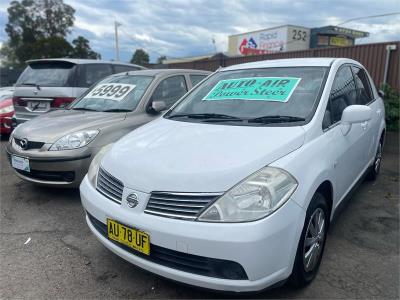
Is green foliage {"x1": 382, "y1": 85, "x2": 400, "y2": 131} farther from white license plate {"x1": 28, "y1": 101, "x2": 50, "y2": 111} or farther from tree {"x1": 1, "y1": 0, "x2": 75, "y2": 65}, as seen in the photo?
tree {"x1": 1, "y1": 0, "x2": 75, "y2": 65}

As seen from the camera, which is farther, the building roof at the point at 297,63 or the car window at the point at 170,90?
the car window at the point at 170,90

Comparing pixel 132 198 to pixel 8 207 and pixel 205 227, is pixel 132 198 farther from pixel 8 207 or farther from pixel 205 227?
pixel 8 207

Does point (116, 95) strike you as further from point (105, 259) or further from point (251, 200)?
point (251, 200)

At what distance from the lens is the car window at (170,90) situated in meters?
4.64

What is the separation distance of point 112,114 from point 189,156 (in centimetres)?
230

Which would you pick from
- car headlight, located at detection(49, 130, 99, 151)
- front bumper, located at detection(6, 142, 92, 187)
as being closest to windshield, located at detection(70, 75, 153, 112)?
car headlight, located at detection(49, 130, 99, 151)

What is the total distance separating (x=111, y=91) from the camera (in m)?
4.70

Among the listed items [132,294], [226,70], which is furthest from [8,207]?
[226,70]

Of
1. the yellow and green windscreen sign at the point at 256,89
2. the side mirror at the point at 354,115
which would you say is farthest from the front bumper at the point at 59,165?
the side mirror at the point at 354,115

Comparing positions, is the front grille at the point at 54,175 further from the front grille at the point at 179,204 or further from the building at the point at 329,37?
the building at the point at 329,37

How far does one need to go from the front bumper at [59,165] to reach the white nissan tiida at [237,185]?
35.3 inches

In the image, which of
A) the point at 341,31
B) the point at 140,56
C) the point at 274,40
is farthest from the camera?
the point at 140,56

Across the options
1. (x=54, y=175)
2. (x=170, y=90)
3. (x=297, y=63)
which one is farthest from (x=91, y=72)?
(x=297, y=63)

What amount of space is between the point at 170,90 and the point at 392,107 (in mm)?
5121
